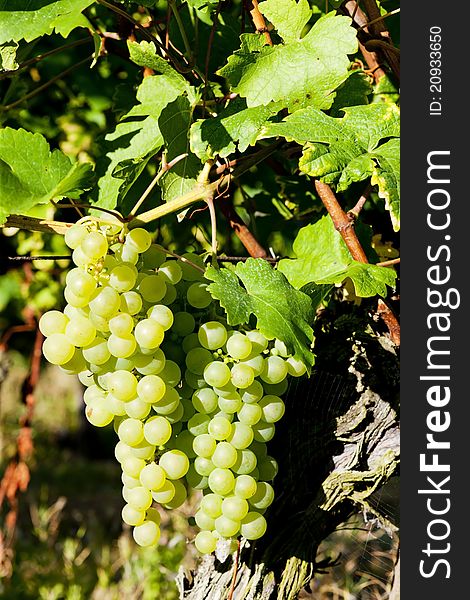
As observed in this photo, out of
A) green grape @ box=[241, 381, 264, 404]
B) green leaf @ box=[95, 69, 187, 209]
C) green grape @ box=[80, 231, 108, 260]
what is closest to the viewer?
green grape @ box=[80, 231, 108, 260]

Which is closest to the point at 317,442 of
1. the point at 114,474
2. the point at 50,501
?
the point at 50,501

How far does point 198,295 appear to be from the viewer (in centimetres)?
97

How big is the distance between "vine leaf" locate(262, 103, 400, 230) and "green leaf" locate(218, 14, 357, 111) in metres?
0.03

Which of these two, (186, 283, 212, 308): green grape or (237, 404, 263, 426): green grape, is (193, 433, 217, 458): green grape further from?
(186, 283, 212, 308): green grape

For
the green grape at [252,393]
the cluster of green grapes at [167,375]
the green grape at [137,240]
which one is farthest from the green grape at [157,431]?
the green grape at [137,240]

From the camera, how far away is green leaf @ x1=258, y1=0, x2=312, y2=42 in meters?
0.95

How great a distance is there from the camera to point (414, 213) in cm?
99

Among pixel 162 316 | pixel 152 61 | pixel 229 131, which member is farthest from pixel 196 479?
pixel 152 61

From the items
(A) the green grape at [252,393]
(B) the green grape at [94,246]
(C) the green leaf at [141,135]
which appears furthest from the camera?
(C) the green leaf at [141,135]

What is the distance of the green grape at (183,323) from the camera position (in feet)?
3.21

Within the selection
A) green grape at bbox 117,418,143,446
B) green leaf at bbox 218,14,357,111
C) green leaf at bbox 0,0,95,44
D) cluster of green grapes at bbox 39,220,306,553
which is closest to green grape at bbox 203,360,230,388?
cluster of green grapes at bbox 39,220,306,553

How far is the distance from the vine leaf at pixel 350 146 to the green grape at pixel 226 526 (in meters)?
0.43

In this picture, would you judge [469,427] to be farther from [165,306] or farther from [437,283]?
[165,306]

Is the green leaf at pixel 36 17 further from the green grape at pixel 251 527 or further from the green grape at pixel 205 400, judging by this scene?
the green grape at pixel 251 527
